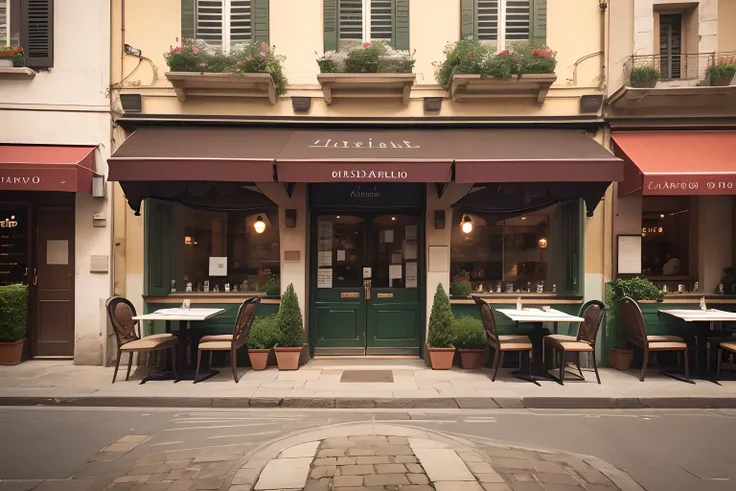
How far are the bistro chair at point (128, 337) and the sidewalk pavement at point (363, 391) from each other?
51cm

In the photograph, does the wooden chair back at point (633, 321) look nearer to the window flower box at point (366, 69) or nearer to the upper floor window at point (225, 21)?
the window flower box at point (366, 69)

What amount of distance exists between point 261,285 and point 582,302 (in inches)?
236

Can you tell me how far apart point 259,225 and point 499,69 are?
526cm

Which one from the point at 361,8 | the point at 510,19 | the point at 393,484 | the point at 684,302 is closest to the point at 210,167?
the point at 361,8

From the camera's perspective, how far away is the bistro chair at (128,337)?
7791 millimetres

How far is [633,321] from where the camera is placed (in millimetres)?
8352

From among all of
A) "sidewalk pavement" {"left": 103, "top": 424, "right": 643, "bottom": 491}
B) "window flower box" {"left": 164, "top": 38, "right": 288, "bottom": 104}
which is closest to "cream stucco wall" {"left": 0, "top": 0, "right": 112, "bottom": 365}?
"window flower box" {"left": 164, "top": 38, "right": 288, "bottom": 104}

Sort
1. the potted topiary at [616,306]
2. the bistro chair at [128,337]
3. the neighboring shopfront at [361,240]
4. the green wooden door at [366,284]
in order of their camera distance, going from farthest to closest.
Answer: the green wooden door at [366,284] < the neighboring shopfront at [361,240] < the potted topiary at [616,306] < the bistro chair at [128,337]

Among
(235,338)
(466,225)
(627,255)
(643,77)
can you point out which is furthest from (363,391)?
(643,77)

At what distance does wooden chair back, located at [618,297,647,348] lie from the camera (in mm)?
8090

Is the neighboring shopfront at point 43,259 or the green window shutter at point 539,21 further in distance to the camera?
the neighboring shopfront at point 43,259

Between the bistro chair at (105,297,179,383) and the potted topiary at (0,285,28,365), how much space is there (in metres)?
2.23

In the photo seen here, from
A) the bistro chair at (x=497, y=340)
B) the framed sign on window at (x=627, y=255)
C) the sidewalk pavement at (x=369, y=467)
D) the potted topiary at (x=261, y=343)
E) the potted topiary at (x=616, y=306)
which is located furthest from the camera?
the framed sign on window at (x=627, y=255)

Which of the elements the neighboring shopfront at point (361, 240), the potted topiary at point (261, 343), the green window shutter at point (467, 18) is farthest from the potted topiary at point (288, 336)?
the green window shutter at point (467, 18)
